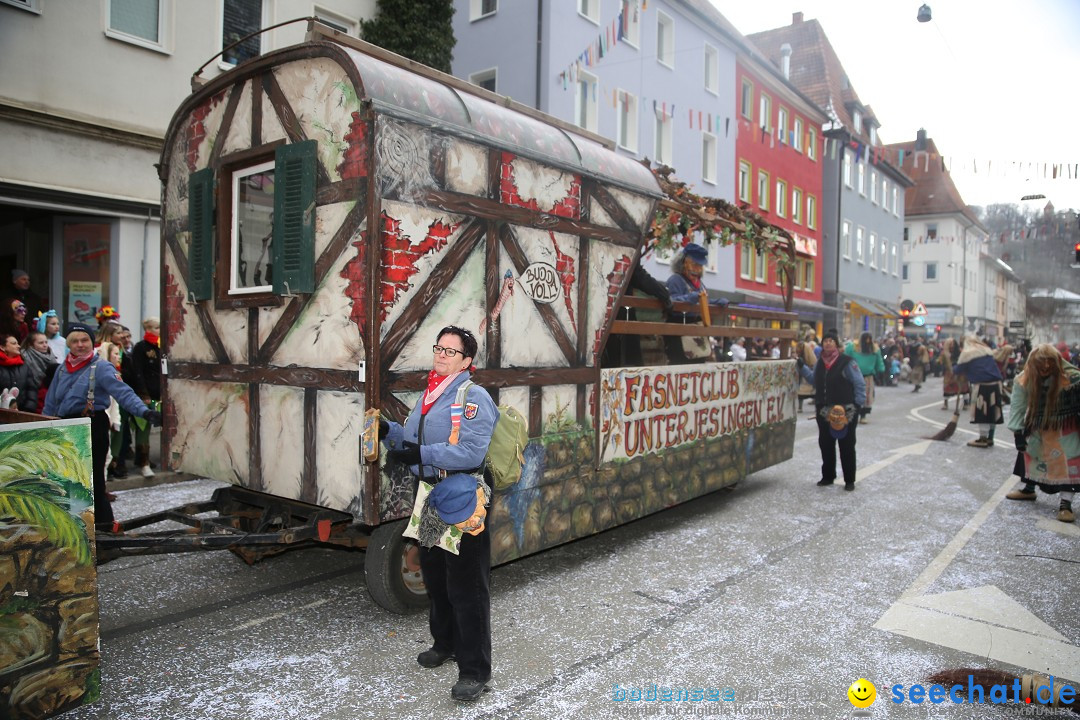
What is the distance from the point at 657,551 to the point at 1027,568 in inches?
109

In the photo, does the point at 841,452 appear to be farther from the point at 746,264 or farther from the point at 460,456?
the point at 746,264

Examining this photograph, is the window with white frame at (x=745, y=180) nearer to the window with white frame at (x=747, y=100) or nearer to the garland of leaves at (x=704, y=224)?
the window with white frame at (x=747, y=100)

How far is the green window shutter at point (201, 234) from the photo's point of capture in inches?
191

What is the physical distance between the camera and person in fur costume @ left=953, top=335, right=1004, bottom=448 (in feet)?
38.8

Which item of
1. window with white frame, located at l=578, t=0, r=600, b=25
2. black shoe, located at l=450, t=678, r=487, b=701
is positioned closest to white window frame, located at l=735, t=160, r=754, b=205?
window with white frame, located at l=578, t=0, r=600, b=25

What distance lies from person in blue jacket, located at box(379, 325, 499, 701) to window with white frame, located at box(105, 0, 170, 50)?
399 inches

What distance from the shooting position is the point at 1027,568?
18.4 feet

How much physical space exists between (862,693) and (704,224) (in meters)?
5.04

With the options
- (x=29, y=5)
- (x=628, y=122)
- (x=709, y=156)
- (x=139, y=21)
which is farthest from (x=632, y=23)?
(x=29, y=5)

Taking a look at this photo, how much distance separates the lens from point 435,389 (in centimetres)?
355

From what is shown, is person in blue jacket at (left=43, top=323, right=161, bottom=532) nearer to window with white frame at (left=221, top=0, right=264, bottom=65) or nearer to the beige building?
the beige building

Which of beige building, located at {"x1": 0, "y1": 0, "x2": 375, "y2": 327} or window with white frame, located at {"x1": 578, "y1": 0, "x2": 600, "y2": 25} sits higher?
window with white frame, located at {"x1": 578, "y1": 0, "x2": 600, "y2": 25}

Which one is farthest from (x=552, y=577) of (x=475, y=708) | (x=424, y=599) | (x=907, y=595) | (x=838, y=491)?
(x=838, y=491)

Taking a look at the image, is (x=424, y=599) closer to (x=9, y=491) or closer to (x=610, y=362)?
(x=9, y=491)
